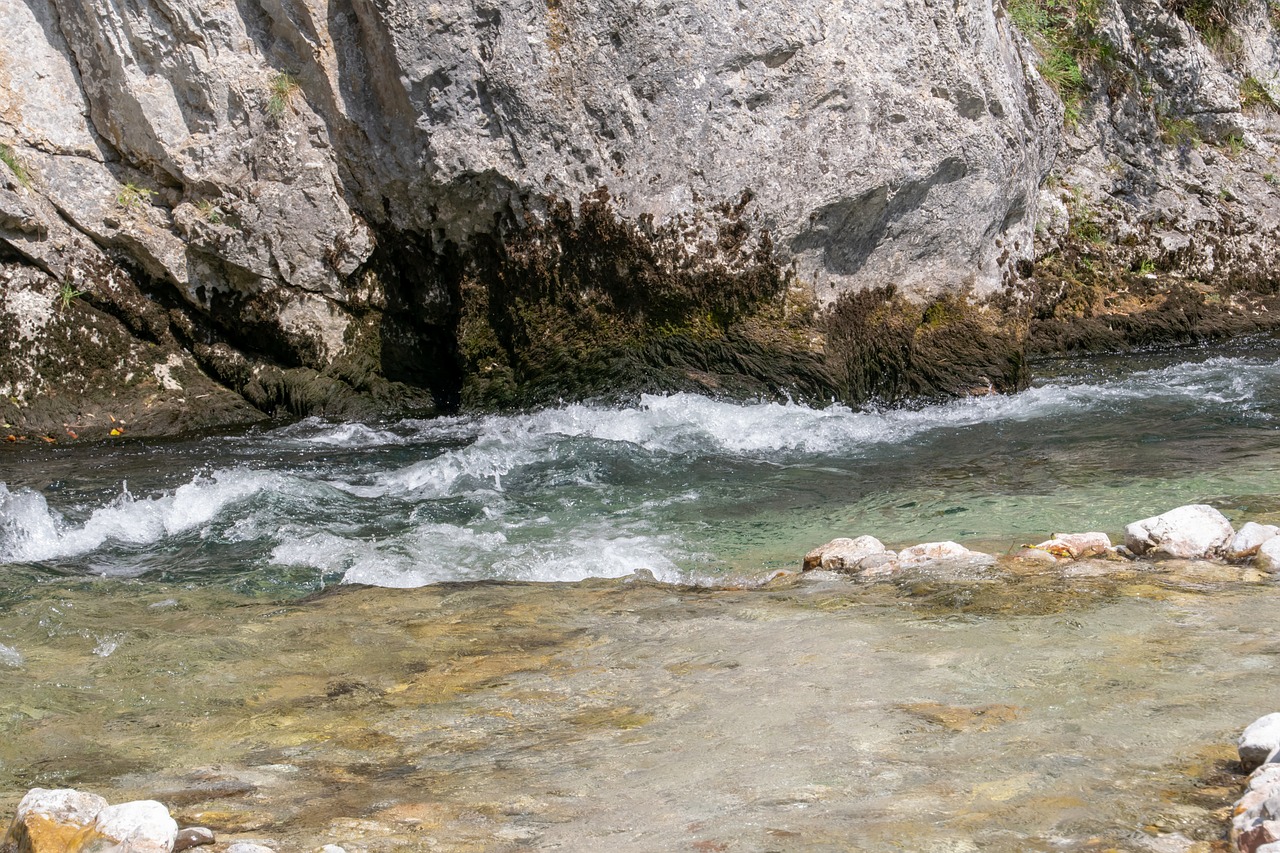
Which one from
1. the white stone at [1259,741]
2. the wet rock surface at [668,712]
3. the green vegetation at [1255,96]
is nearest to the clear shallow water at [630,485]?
the wet rock surface at [668,712]

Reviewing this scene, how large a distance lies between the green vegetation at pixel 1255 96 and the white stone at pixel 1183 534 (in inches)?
361

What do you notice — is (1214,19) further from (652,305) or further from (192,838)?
Result: (192,838)

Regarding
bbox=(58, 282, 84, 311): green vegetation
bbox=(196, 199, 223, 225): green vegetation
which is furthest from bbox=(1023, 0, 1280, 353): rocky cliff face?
bbox=(58, 282, 84, 311): green vegetation

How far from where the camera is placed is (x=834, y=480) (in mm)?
6082

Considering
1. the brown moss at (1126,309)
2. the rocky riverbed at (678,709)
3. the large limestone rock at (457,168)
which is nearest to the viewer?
the rocky riverbed at (678,709)

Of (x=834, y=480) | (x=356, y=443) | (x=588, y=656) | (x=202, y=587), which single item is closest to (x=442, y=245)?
(x=356, y=443)

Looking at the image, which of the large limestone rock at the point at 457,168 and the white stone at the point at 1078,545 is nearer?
the white stone at the point at 1078,545

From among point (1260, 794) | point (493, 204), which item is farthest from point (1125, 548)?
point (493, 204)

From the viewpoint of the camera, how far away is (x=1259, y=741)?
2.02 meters

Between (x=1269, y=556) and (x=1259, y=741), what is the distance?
189 centimetres

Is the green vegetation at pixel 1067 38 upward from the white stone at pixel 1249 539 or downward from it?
upward

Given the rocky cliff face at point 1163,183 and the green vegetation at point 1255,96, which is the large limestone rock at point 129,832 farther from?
the green vegetation at point 1255,96

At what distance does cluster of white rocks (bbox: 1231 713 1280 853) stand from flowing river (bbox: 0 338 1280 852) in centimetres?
7

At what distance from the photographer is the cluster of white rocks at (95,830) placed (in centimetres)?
Answer: 202
